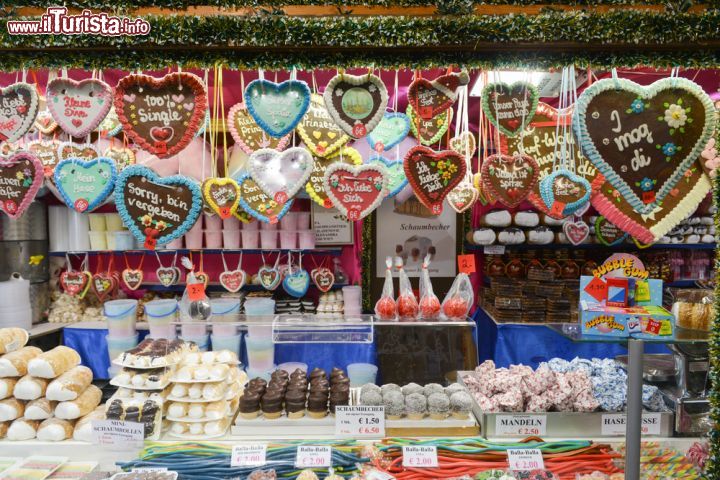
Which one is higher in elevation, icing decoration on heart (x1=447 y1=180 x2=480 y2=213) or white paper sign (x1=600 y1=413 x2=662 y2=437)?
icing decoration on heart (x1=447 y1=180 x2=480 y2=213)

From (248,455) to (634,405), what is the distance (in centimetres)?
132

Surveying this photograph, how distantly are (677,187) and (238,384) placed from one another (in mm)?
2005

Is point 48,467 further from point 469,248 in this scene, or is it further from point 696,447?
point 469,248

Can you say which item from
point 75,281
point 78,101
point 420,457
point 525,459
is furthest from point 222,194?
point 75,281

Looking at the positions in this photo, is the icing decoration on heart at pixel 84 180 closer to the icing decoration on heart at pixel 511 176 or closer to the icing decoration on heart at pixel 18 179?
the icing decoration on heart at pixel 18 179

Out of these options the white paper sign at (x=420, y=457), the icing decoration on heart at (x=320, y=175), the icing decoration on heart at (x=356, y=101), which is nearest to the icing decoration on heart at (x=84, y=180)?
the icing decoration on heart at (x=356, y=101)

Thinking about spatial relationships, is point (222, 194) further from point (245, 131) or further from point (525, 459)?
point (525, 459)

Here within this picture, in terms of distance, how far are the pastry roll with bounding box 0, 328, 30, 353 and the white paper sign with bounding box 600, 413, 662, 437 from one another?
8.46ft

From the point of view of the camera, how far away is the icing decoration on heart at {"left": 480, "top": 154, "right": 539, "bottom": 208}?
2541mm

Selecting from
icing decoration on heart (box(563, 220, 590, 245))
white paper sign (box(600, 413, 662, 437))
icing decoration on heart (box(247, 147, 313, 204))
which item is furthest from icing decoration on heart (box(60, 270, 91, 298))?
icing decoration on heart (box(563, 220, 590, 245))

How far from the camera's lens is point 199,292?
9.36 ft

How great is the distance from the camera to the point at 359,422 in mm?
1868

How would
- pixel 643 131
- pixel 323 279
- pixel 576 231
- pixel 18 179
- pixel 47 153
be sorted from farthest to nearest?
pixel 576 231, pixel 323 279, pixel 47 153, pixel 18 179, pixel 643 131

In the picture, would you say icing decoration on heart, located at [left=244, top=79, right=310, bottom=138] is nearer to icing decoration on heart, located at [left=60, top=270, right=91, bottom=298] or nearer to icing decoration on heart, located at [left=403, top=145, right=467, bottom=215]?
icing decoration on heart, located at [left=403, top=145, right=467, bottom=215]
